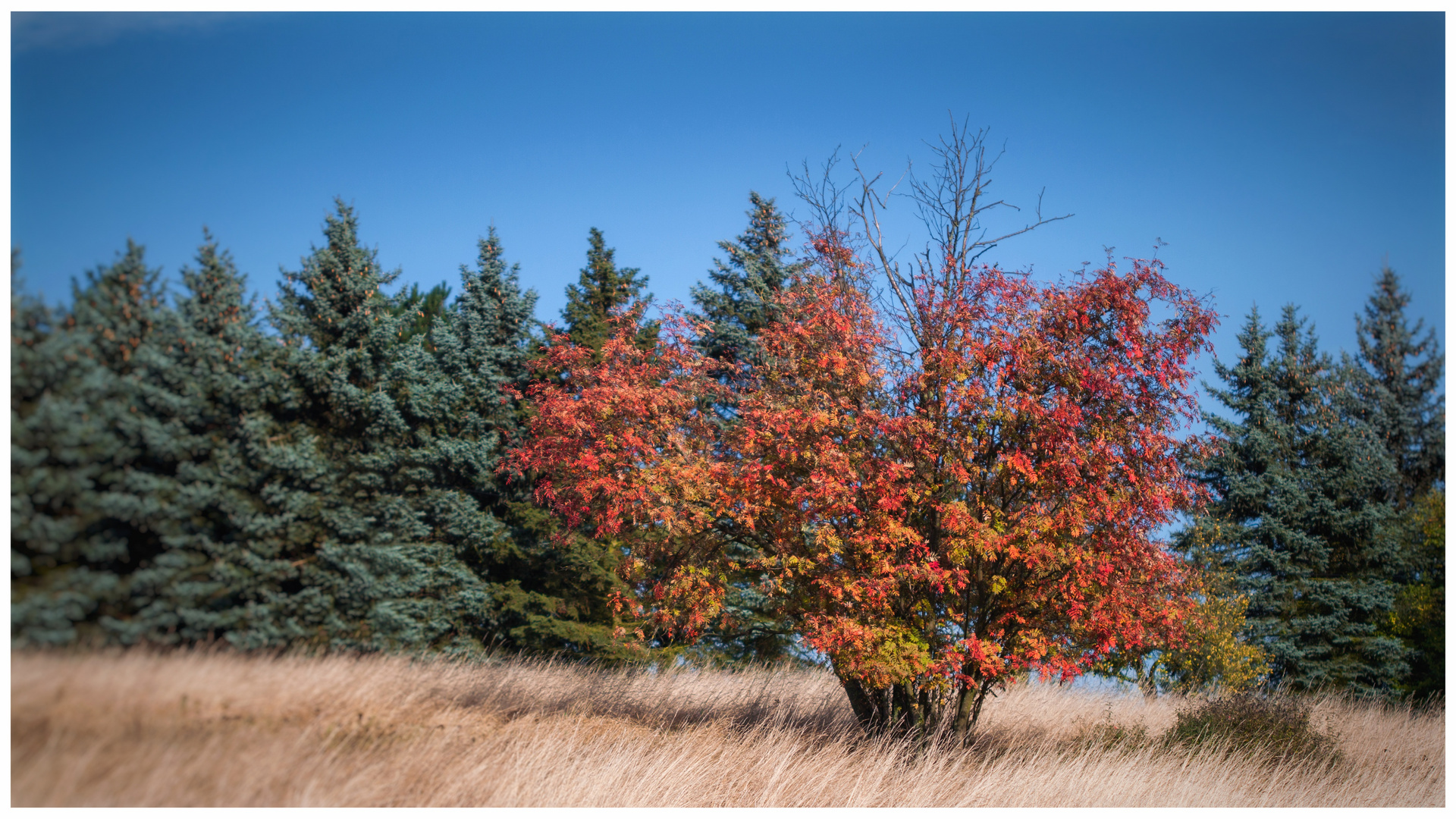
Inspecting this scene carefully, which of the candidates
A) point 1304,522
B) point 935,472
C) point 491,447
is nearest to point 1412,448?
point 1304,522

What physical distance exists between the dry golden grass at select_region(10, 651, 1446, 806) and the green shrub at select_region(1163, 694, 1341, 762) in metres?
0.16

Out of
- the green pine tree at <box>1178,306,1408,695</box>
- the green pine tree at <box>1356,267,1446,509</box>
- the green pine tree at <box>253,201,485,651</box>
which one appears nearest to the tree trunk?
the green pine tree at <box>253,201,485,651</box>

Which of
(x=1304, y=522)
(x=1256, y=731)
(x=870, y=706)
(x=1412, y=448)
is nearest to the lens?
(x=870, y=706)

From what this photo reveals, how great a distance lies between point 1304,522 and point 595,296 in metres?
9.77

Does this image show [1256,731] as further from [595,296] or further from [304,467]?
[304,467]

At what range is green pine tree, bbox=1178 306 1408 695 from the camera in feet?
33.5

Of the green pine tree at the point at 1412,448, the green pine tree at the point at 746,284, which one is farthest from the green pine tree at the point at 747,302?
the green pine tree at the point at 1412,448

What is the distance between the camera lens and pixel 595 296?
794 cm

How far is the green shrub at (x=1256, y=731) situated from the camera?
274 inches

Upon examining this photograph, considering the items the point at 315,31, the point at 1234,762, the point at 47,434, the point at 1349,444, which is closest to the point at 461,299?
the point at 315,31

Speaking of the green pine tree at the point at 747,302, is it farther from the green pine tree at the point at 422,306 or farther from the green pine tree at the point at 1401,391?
the green pine tree at the point at 1401,391

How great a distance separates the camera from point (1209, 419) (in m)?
12.4

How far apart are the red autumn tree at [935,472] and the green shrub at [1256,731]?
5.32 ft

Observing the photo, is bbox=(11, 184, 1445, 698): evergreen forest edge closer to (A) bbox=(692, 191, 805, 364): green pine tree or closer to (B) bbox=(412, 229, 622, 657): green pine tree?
(B) bbox=(412, 229, 622, 657): green pine tree
